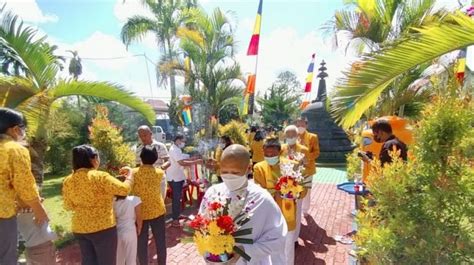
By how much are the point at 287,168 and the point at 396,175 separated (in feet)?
4.70

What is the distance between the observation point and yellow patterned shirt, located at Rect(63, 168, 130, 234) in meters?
2.96

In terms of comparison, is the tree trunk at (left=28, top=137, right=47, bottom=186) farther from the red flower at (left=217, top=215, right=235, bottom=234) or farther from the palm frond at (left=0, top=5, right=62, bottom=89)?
the red flower at (left=217, top=215, right=235, bottom=234)

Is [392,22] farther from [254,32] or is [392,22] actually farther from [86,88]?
[86,88]

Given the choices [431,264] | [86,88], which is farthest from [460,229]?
[86,88]

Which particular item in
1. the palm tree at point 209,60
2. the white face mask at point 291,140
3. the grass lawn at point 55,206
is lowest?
the grass lawn at point 55,206

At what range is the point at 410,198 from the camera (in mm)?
2340

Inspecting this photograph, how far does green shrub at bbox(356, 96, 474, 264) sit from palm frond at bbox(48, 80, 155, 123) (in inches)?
171

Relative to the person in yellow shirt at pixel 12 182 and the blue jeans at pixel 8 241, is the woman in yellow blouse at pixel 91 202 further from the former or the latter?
the blue jeans at pixel 8 241

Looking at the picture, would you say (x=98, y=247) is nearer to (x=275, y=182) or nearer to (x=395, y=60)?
(x=275, y=182)

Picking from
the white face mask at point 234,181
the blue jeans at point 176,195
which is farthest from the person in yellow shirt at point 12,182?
the blue jeans at point 176,195

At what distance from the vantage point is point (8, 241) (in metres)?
3.04

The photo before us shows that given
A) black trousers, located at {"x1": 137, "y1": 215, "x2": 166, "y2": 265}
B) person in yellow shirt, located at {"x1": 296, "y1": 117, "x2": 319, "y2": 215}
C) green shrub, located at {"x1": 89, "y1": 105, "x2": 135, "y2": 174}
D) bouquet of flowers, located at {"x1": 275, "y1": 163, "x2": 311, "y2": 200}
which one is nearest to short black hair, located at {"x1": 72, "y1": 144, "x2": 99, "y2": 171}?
black trousers, located at {"x1": 137, "y1": 215, "x2": 166, "y2": 265}

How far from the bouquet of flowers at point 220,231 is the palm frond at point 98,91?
389 centimetres

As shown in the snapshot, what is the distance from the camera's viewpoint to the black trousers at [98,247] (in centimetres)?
310
